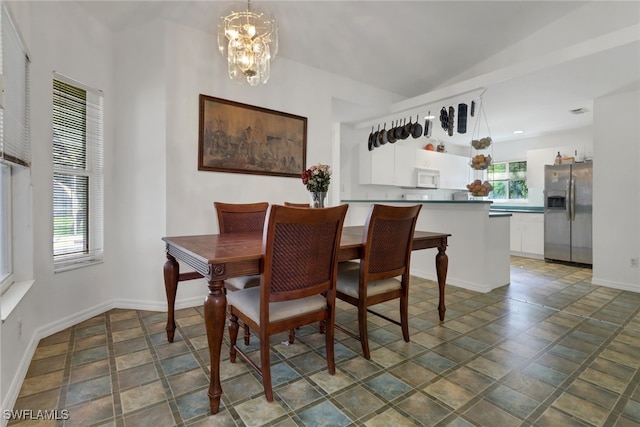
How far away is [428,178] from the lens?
6.01 meters

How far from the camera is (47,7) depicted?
2244 millimetres

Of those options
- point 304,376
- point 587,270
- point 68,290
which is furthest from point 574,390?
point 587,270

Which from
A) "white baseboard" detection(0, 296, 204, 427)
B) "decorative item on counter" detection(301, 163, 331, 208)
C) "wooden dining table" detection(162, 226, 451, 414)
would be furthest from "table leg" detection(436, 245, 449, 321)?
"white baseboard" detection(0, 296, 204, 427)

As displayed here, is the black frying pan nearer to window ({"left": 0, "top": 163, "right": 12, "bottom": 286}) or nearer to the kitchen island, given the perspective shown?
the kitchen island

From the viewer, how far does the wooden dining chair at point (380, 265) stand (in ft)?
6.31

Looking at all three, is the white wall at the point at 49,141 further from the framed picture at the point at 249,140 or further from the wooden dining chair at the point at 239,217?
the wooden dining chair at the point at 239,217

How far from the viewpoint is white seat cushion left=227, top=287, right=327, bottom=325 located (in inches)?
61.5

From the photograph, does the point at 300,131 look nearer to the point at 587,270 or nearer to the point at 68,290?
the point at 68,290

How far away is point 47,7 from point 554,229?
6821mm

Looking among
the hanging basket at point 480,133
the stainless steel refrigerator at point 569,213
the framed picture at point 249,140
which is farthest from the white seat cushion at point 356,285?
the stainless steel refrigerator at point 569,213

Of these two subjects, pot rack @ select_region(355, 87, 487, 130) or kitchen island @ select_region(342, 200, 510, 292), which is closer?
kitchen island @ select_region(342, 200, 510, 292)

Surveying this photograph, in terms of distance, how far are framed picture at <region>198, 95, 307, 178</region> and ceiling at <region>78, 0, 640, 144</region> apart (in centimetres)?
64
